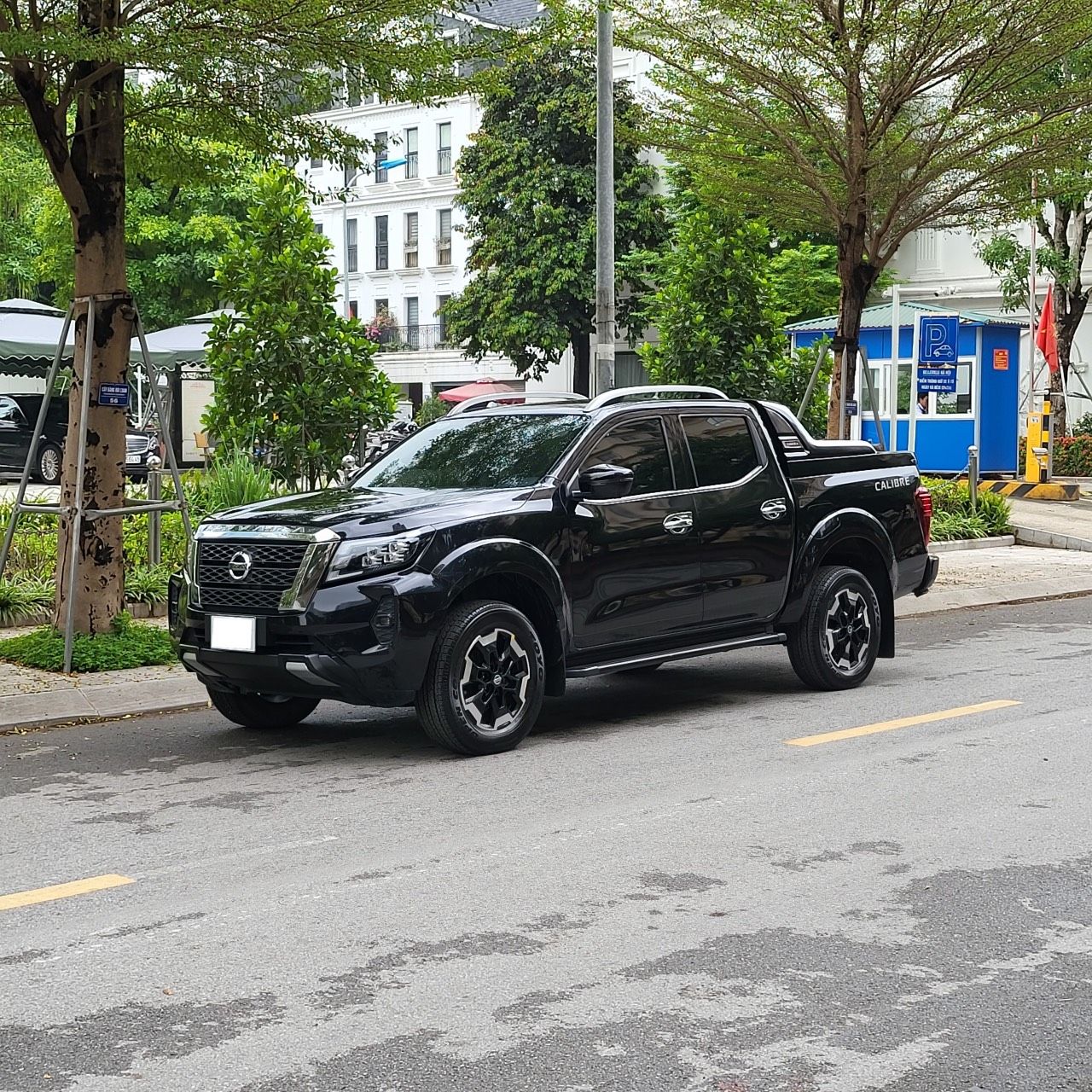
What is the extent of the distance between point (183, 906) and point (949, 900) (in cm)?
259

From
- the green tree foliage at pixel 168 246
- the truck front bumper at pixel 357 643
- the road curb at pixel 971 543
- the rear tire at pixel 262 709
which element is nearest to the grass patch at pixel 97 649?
the rear tire at pixel 262 709

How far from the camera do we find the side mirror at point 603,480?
8742mm

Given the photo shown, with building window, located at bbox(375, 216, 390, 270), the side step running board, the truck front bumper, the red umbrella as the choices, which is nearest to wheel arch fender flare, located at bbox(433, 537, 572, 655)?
the truck front bumper

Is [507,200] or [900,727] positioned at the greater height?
[507,200]

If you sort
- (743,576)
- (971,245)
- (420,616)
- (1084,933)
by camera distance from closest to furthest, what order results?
(1084,933) < (420,616) < (743,576) < (971,245)

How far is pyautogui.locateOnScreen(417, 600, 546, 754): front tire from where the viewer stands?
26.7ft

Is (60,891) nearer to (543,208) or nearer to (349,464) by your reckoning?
(349,464)

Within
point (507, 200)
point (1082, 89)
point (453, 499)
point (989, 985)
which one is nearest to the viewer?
point (989, 985)

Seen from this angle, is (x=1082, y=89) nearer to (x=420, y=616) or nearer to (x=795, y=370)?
(x=795, y=370)

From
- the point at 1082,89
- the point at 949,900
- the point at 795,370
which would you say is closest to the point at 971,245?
the point at 795,370

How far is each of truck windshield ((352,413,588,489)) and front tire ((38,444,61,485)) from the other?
21.8 meters

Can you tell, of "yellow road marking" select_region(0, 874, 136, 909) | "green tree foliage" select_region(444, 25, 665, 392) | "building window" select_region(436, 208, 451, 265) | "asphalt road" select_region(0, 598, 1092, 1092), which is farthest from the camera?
"building window" select_region(436, 208, 451, 265)

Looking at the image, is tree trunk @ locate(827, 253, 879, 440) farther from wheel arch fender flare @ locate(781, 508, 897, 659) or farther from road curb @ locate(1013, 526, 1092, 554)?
wheel arch fender flare @ locate(781, 508, 897, 659)

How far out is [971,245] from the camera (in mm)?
44219
